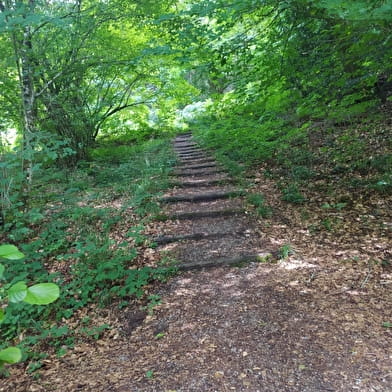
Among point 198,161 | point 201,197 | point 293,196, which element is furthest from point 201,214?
point 198,161

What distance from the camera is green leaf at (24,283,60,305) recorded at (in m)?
0.83

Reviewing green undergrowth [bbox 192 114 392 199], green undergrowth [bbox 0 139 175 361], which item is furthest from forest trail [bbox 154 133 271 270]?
green undergrowth [bbox 192 114 392 199]

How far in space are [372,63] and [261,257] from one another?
3.06 m

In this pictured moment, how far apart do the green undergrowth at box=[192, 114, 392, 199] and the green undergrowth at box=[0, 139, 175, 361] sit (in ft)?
7.47

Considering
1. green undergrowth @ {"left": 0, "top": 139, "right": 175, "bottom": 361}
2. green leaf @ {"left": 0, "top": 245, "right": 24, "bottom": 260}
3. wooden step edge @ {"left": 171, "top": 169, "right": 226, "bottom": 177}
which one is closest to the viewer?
green leaf @ {"left": 0, "top": 245, "right": 24, "bottom": 260}

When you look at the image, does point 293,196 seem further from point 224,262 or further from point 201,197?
point 224,262

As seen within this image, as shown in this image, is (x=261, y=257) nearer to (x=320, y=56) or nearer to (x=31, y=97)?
(x=320, y=56)

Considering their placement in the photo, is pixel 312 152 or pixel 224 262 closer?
pixel 224 262

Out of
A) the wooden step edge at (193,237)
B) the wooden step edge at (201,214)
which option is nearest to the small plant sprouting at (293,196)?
the wooden step edge at (201,214)

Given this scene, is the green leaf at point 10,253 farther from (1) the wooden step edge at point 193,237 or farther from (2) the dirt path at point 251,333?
(1) the wooden step edge at point 193,237

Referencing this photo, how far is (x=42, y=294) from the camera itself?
839mm

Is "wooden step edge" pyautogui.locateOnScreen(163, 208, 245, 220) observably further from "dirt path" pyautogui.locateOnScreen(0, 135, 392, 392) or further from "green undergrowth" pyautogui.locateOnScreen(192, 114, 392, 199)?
"green undergrowth" pyautogui.locateOnScreen(192, 114, 392, 199)

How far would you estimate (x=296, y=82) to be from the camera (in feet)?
18.6

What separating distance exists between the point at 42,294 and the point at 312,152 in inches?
302
